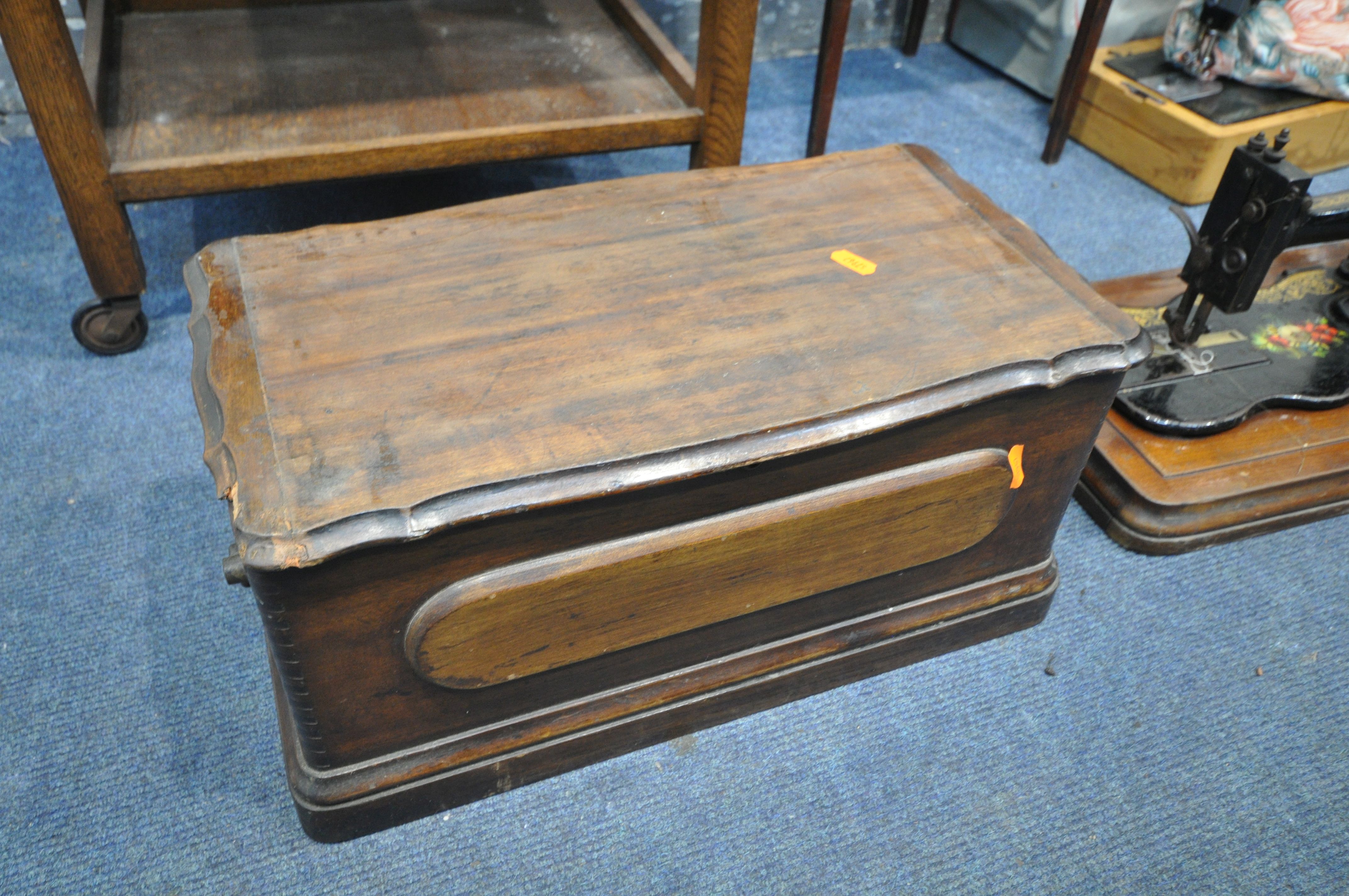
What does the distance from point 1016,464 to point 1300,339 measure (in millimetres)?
720

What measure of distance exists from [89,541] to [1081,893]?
1206 mm

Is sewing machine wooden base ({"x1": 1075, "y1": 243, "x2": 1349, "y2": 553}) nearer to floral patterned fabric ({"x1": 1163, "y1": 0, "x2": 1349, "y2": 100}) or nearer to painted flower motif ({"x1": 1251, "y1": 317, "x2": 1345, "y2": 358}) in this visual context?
painted flower motif ({"x1": 1251, "y1": 317, "x2": 1345, "y2": 358})

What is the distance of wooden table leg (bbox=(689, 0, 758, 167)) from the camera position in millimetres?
1373

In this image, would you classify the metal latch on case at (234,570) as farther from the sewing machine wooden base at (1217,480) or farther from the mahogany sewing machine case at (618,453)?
the sewing machine wooden base at (1217,480)

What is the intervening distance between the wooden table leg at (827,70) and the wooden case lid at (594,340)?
2.59ft

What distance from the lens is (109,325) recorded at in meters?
1.44

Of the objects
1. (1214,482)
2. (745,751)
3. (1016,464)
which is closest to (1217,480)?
(1214,482)

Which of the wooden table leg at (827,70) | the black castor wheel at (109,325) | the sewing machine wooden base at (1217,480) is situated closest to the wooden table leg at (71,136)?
the black castor wheel at (109,325)

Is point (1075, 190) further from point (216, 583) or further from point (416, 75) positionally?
point (216, 583)

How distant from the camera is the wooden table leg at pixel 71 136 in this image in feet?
3.83

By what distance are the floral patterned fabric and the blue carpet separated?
1.04 m

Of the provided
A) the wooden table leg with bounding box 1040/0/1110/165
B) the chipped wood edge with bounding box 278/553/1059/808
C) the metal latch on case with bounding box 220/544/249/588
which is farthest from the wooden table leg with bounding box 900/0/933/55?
the metal latch on case with bounding box 220/544/249/588

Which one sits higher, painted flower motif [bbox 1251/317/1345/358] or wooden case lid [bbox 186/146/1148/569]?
wooden case lid [bbox 186/146/1148/569]

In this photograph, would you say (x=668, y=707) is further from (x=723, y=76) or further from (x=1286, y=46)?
(x=1286, y=46)
